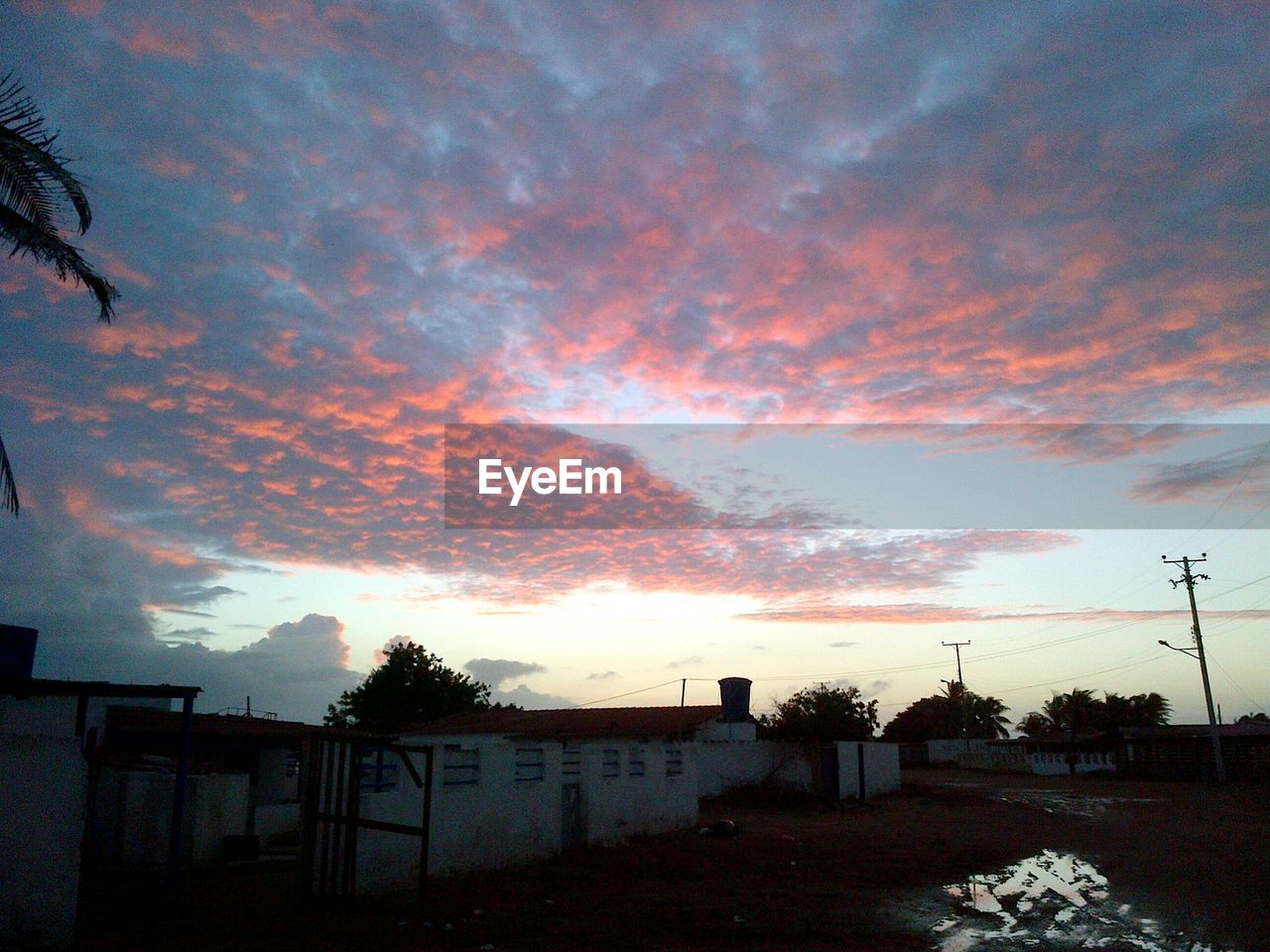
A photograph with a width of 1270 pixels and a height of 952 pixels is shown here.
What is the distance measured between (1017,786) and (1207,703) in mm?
10434

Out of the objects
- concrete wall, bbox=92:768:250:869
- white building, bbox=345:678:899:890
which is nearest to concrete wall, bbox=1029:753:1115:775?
white building, bbox=345:678:899:890

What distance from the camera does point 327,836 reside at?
1424cm

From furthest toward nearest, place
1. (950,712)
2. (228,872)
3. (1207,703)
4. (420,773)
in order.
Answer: (950,712) < (1207,703) < (228,872) < (420,773)

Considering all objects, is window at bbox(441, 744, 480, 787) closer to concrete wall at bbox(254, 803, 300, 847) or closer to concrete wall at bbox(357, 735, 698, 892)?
concrete wall at bbox(357, 735, 698, 892)

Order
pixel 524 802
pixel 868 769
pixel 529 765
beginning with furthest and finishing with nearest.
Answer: pixel 868 769, pixel 529 765, pixel 524 802

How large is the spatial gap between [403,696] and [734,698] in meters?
24.4

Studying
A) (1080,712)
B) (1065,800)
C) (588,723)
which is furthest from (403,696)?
(1080,712)

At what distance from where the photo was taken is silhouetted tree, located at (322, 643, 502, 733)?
58.4 metres

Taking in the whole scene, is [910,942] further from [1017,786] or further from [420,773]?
[1017,786]

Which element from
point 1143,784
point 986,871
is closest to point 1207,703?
point 1143,784

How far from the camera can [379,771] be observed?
15.1 m

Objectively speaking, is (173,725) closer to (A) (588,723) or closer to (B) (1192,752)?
(A) (588,723)

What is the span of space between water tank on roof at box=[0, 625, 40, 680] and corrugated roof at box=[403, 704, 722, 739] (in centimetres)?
2618

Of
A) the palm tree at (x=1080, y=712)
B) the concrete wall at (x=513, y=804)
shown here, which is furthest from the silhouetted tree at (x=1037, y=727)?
the concrete wall at (x=513, y=804)
